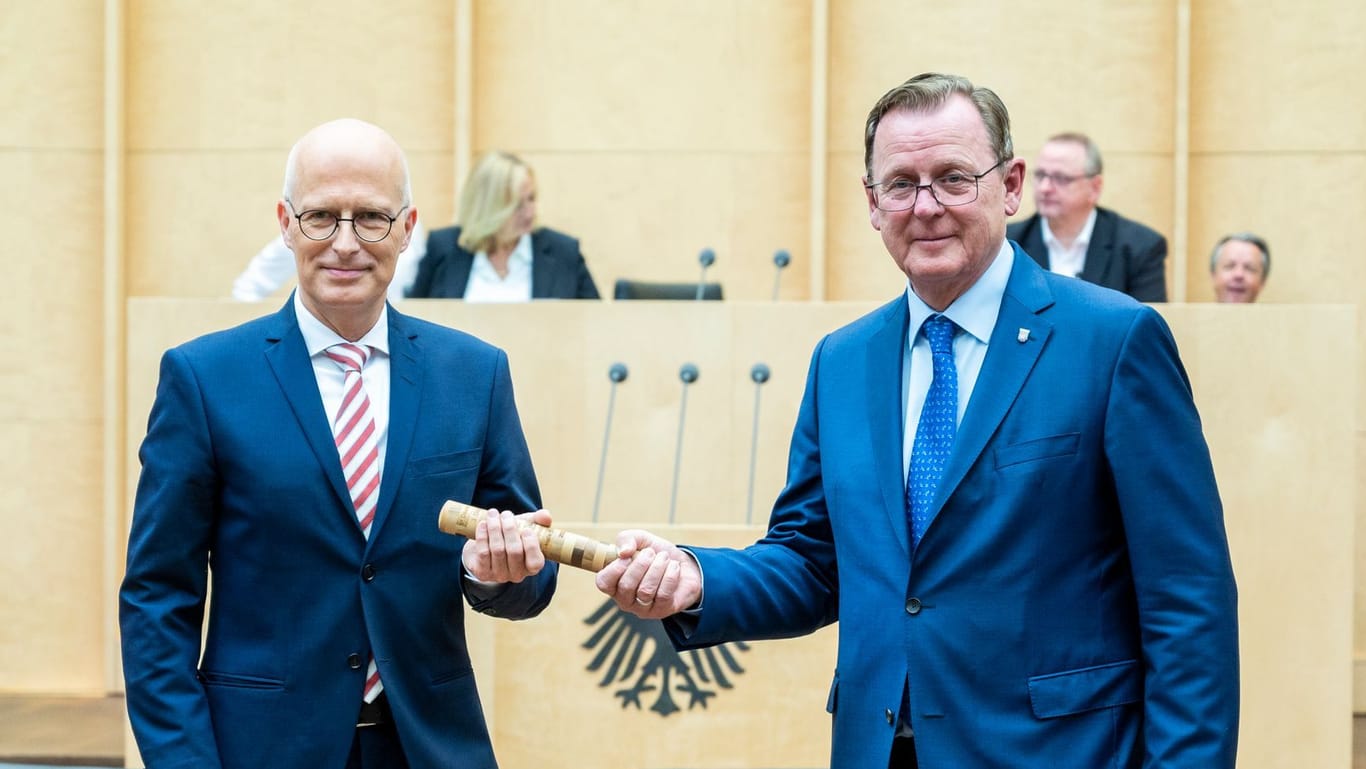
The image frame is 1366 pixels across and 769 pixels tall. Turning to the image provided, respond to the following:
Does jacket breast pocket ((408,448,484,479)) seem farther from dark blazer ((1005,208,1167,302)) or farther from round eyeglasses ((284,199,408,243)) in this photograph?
dark blazer ((1005,208,1167,302))

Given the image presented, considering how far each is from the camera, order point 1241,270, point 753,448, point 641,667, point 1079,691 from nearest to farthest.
A: point 1079,691
point 641,667
point 753,448
point 1241,270

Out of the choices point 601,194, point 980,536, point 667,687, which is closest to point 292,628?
point 980,536

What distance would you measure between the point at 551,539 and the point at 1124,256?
11.7 feet

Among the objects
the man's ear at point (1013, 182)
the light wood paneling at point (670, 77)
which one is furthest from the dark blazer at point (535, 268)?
the man's ear at point (1013, 182)

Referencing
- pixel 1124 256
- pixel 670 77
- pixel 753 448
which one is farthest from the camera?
pixel 670 77

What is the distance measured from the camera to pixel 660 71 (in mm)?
6852

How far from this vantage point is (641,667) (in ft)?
14.0

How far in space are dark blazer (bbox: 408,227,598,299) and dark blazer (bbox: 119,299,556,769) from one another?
129 inches

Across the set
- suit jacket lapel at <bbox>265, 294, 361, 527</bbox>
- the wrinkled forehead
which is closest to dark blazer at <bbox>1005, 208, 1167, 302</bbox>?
the wrinkled forehead

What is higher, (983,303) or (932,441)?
(983,303)

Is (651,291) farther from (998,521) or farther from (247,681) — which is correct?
(998,521)

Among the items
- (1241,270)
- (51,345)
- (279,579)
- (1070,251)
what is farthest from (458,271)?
(279,579)

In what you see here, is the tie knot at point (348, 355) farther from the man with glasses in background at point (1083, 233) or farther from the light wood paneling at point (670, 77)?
the light wood paneling at point (670, 77)

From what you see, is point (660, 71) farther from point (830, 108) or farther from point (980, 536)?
point (980, 536)
